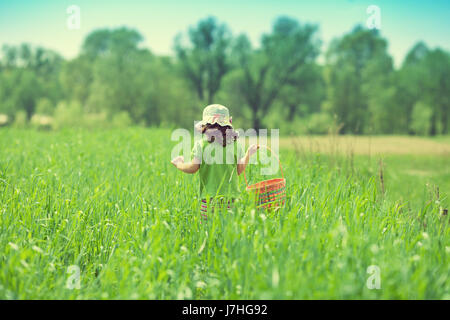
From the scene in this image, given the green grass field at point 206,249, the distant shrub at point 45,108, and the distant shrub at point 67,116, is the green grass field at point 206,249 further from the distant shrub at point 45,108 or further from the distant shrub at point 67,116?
the distant shrub at point 45,108

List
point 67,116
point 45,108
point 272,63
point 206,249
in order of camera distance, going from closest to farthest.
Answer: point 206,249, point 67,116, point 45,108, point 272,63

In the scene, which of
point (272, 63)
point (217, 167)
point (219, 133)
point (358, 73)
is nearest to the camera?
point (219, 133)

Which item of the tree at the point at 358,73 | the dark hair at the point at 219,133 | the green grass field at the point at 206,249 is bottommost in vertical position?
the green grass field at the point at 206,249

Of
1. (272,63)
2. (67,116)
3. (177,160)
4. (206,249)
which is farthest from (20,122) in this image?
(272,63)

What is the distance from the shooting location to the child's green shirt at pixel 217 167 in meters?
3.22

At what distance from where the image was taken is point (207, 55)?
3803cm

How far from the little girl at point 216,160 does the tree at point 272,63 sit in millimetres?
33096

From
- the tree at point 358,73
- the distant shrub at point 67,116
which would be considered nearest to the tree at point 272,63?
the tree at point 358,73

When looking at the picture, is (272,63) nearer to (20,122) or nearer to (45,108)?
(45,108)

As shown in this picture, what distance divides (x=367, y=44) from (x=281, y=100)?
14114mm

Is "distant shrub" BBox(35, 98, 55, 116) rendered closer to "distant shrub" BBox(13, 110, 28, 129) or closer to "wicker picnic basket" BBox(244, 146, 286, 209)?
"distant shrub" BBox(13, 110, 28, 129)

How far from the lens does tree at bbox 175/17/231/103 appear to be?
37.7m

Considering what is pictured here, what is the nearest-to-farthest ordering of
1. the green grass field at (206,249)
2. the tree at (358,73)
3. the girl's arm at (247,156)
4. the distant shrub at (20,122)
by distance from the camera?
the green grass field at (206,249), the girl's arm at (247,156), the distant shrub at (20,122), the tree at (358,73)

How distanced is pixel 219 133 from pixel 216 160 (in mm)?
260
